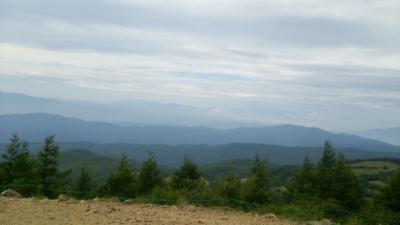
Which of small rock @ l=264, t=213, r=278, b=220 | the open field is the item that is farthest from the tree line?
the open field

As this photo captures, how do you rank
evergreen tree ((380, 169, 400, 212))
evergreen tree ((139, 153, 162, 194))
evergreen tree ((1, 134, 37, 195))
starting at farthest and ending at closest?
evergreen tree ((139, 153, 162, 194)) < evergreen tree ((1, 134, 37, 195)) < evergreen tree ((380, 169, 400, 212))

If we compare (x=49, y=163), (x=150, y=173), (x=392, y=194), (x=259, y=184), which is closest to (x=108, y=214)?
(x=259, y=184)

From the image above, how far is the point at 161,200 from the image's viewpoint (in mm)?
11945

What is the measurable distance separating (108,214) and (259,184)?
1282 cm

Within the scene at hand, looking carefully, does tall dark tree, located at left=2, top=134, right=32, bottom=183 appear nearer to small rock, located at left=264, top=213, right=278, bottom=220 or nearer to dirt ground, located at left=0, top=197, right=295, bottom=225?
dirt ground, located at left=0, top=197, right=295, bottom=225

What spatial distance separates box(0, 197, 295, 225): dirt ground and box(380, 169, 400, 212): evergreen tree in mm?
24148

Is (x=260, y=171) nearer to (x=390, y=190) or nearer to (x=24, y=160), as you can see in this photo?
(x=390, y=190)

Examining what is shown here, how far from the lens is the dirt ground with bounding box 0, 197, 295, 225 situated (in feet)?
29.4

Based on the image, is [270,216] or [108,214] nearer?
[108,214]

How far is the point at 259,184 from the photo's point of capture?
2152 cm

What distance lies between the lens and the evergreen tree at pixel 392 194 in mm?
31461

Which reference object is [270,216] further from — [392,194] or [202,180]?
[392,194]

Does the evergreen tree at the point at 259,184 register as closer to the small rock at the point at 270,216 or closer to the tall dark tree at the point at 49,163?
the small rock at the point at 270,216

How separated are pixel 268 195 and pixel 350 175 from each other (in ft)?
46.3
